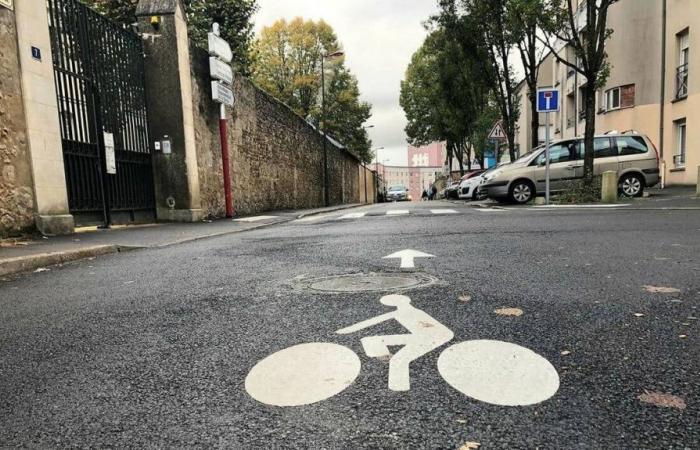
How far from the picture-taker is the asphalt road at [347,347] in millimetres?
1457

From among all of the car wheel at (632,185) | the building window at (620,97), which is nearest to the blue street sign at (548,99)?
the car wheel at (632,185)

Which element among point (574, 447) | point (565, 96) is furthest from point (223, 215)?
point (565, 96)

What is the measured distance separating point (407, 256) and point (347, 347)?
267cm

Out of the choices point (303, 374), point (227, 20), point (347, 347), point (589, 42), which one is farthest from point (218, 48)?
point (227, 20)

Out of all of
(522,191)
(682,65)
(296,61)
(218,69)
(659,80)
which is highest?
(296,61)

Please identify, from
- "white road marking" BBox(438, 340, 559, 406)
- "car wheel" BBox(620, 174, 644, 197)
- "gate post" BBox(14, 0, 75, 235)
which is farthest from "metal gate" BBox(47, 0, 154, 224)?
"car wheel" BBox(620, 174, 644, 197)

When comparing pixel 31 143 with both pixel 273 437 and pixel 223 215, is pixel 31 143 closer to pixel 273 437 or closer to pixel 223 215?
pixel 223 215

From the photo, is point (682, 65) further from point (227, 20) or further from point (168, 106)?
point (227, 20)

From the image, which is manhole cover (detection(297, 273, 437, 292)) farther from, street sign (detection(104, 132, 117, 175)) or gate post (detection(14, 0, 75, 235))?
street sign (detection(104, 132, 117, 175))

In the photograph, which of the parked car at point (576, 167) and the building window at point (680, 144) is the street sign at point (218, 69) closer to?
the parked car at point (576, 167)

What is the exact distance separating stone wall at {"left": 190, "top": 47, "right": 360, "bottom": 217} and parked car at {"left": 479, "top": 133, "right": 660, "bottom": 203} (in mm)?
7893

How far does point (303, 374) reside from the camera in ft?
6.11

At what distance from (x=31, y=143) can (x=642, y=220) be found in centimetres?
964

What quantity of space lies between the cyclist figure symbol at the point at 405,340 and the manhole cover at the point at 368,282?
589 mm
